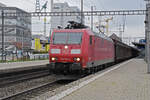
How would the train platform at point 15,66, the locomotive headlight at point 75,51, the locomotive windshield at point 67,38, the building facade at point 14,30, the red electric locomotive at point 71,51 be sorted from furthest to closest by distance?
the building facade at point 14,30 < the train platform at point 15,66 < the locomotive windshield at point 67,38 < the locomotive headlight at point 75,51 < the red electric locomotive at point 71,51

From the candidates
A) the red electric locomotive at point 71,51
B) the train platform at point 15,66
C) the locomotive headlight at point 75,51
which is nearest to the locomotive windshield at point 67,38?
the red electric locomotive at point 71,51

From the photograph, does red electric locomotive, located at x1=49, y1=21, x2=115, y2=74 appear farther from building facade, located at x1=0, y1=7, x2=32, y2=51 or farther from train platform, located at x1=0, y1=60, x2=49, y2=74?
building facade, located at x1=0, y1=7, x2=32, y2=51

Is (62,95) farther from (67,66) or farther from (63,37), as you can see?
(63,37)

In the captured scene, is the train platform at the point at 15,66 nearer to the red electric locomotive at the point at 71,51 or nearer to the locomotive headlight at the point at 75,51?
the red electric locomotive at the point at 71,51

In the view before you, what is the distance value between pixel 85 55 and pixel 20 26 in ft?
277

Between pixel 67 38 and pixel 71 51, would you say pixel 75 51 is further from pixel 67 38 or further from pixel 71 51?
pixel 67 38

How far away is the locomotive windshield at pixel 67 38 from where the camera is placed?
47.9 feet

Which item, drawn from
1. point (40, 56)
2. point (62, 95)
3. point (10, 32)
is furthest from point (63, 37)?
point (10, 32)

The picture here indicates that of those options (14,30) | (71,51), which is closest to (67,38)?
(71,51)

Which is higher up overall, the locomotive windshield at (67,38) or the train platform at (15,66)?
the locomotive windshield at (67,38)

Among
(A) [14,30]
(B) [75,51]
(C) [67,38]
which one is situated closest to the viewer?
(B) [75,51]

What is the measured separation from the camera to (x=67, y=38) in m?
14.8

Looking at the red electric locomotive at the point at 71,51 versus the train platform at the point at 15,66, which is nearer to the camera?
the red electric locomotive at the point at 71,51

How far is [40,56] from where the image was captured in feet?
141
